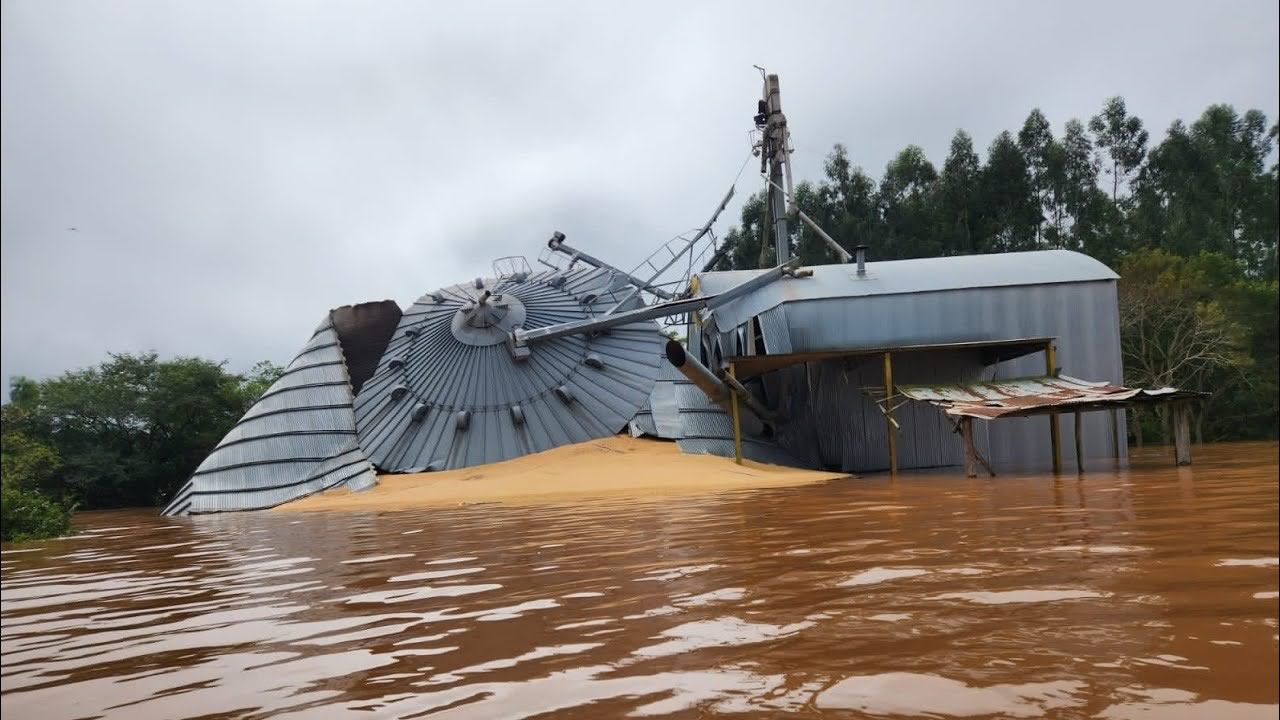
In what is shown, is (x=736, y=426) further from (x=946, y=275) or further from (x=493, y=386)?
(x=493, y=386)

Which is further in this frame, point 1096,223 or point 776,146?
point 1096,223

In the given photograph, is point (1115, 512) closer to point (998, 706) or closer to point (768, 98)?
point (998, 706)

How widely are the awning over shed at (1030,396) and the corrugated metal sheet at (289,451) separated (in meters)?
11.9

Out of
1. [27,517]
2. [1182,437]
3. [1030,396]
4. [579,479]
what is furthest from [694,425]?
[27,517]

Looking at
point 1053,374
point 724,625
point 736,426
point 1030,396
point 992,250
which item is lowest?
point 724,625

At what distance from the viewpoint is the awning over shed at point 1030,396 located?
13.4 meters

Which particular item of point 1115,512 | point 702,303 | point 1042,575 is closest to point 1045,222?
point 702,303

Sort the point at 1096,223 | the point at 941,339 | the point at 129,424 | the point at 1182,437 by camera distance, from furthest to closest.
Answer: the point at 1096,223
the point at 129,424
the point at 941,339
the point at 1182,437

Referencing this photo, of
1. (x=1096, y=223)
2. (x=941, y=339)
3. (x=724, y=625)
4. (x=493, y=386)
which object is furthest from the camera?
(x=1096, y=223)

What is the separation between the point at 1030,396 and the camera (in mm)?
15383

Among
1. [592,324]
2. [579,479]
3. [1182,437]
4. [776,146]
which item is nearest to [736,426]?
[579,479]

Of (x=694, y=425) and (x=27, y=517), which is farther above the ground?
(x=694, y=425)

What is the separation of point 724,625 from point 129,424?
31584 mm

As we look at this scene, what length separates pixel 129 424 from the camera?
Answer: 98.4 ft
